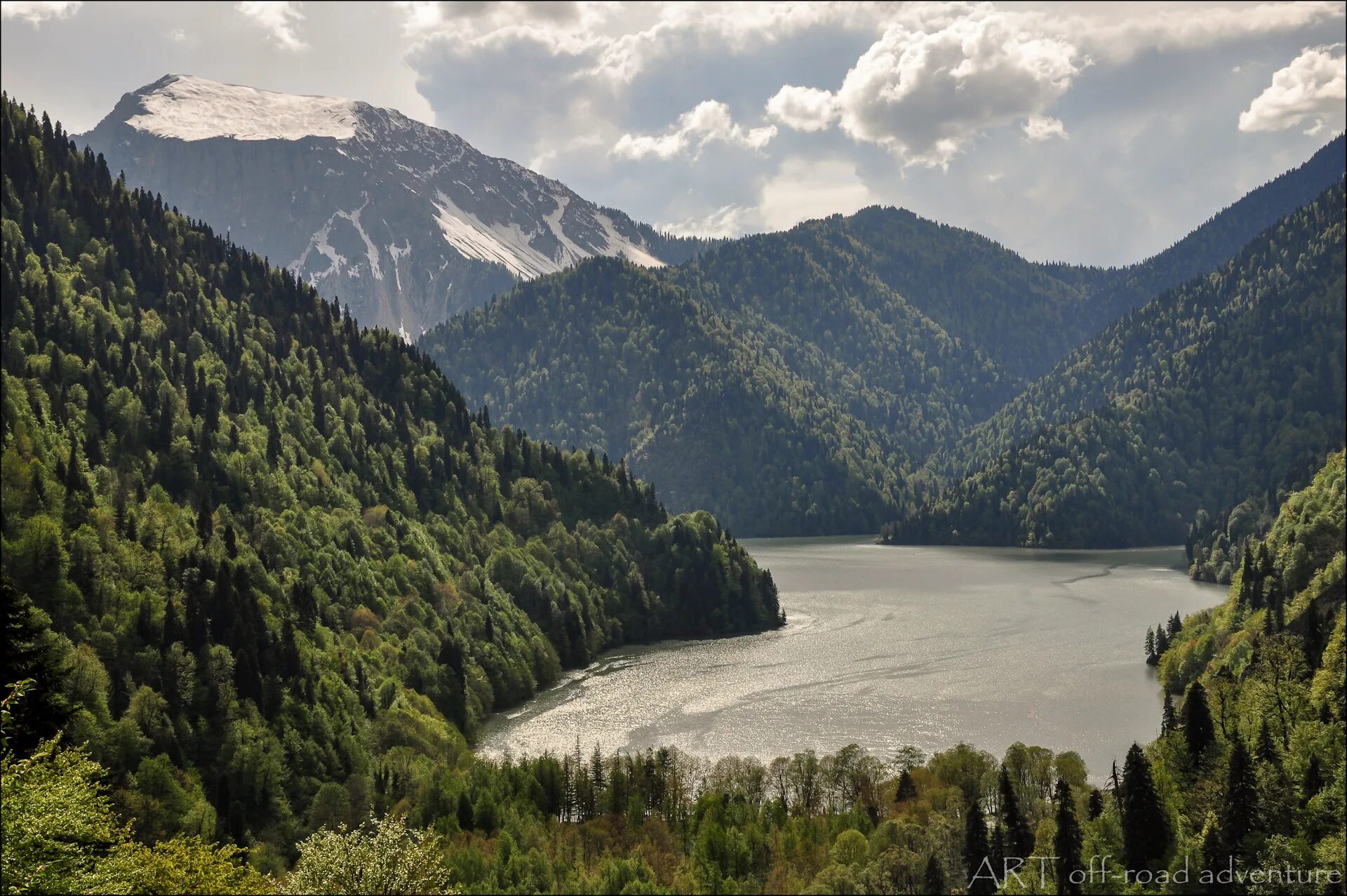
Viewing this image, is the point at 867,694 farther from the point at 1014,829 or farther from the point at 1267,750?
the point at 1014,829

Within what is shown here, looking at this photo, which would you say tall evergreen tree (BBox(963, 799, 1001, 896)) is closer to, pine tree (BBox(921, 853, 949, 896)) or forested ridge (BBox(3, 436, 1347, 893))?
forested ridge (BBox(3, 436, 1347, 893))

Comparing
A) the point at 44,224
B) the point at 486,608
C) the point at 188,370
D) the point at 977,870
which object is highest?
the point at 44,224

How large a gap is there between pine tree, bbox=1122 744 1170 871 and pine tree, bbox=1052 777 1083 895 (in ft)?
13.3

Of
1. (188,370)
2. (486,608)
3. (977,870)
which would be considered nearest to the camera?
(977,870)

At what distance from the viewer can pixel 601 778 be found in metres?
103

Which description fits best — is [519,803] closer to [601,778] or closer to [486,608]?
[601,778]

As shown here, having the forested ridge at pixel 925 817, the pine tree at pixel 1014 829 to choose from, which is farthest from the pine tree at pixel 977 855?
the pine tree at pixel 1014 829

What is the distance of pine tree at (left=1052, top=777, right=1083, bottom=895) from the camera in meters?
80.6

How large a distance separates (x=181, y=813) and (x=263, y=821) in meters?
8.59

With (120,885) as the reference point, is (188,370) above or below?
above

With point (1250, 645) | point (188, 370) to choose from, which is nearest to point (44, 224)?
point (188, 370)

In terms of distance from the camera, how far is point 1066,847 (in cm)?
8250

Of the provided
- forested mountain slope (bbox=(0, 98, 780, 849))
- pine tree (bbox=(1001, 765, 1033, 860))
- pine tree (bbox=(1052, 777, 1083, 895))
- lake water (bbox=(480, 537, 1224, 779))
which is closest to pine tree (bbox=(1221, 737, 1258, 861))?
pine tree (bbox=(1052, 777, 1083, 895))

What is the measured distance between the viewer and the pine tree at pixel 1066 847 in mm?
80625
